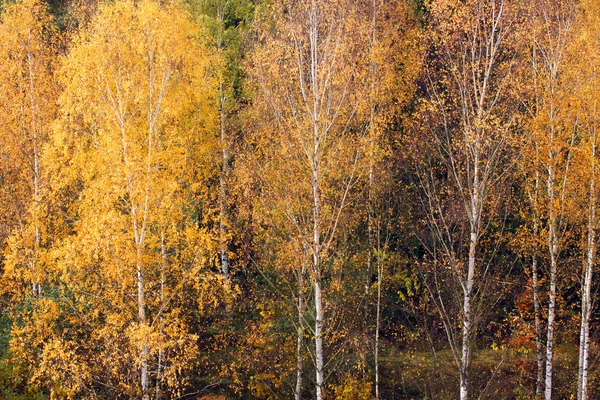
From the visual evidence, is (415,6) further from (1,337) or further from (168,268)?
(1,337)

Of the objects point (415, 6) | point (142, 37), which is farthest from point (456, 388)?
point (415, 6)

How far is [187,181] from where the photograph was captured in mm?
16766

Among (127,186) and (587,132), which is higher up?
(587,132)

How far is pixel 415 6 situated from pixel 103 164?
16.0 meters

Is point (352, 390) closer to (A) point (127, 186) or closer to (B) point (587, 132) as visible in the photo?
(A) point (127, 186)

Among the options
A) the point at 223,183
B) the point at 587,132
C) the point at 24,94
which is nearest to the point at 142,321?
the point at 223,183

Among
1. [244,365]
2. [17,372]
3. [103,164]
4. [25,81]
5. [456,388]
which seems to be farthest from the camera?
[25,81]

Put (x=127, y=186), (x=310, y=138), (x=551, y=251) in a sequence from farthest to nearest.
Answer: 1. (x=551, y=251)
2. (x=310, y=138)
3. (x=127, y=186)

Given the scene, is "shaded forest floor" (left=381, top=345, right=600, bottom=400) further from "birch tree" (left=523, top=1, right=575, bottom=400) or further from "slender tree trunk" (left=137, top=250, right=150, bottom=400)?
"slender tree trunk" (left=137, top=250, right=150, bottom=400)

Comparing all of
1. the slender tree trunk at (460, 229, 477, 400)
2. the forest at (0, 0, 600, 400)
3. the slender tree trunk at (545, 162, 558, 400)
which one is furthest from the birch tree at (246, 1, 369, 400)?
the slender tree trunk at (545, 162, 558, 400)

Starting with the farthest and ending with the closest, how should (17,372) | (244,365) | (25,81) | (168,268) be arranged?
(25,81)
(244,365)
(17,372)
(168,268)

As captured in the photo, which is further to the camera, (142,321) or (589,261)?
(589,261)

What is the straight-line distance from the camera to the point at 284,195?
42.6 ft

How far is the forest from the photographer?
11.2 metres
